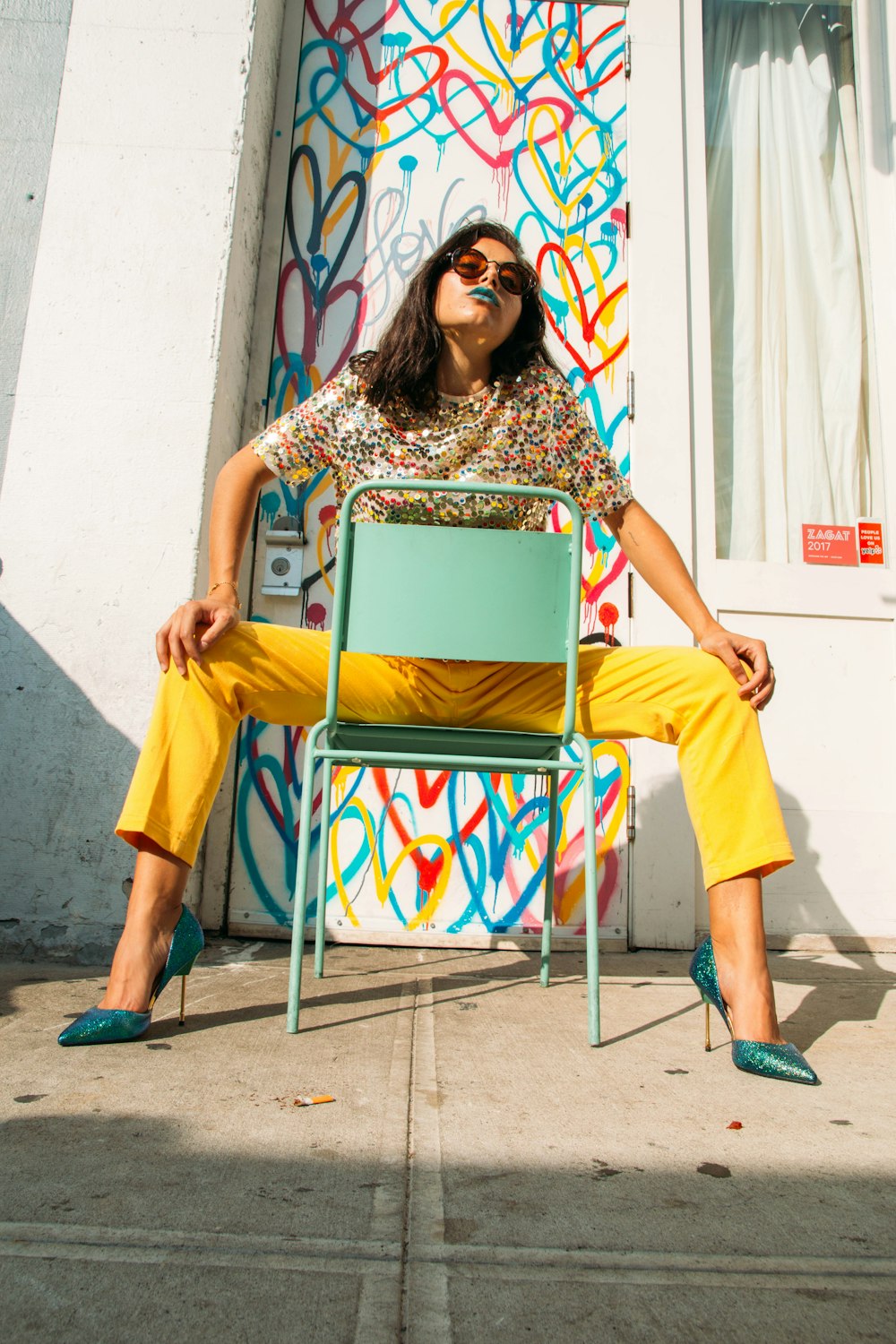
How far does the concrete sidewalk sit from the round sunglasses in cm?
161

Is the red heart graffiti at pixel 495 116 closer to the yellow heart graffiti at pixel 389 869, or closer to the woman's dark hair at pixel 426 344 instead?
the woman's dark hair at pixel 426 344

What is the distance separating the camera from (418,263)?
3.21 meters

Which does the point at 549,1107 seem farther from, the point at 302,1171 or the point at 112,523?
the point at 112,523

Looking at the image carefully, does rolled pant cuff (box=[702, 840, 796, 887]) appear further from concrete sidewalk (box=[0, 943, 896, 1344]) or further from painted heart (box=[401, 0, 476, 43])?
painted heart (box=[401, 0, 476, 43])

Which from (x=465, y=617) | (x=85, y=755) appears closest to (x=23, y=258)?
(x=85, y=755)

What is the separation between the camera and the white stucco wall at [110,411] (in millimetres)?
2516

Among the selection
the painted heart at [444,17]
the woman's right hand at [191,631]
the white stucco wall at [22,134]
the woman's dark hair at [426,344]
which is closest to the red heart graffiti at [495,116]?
the painted heart at [444,17]

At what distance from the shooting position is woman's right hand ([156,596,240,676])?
1581 mm

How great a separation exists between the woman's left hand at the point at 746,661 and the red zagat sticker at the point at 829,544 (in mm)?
1729

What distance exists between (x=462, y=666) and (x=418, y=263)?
6.67ft

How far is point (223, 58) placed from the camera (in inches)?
114

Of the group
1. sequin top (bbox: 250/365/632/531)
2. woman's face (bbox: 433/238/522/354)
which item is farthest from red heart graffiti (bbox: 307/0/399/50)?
sequin top (bbox: 250/365/632/531)

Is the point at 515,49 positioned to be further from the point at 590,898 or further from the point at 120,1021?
the point at 120,1021

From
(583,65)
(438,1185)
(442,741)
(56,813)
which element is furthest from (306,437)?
(583,65)
